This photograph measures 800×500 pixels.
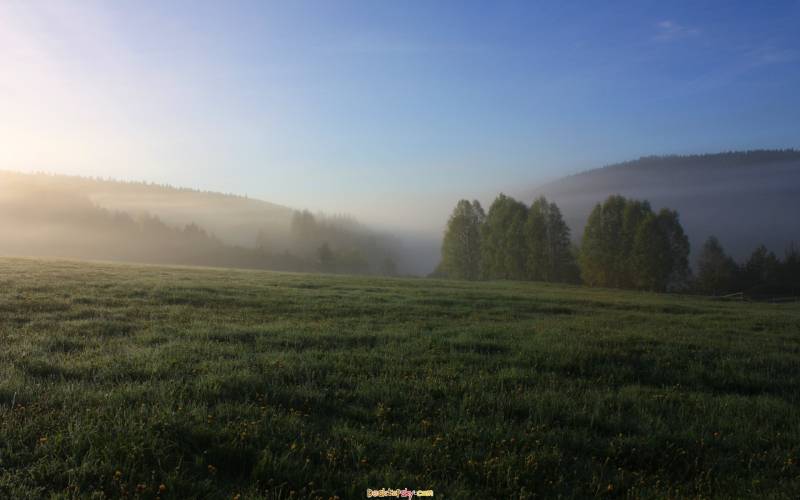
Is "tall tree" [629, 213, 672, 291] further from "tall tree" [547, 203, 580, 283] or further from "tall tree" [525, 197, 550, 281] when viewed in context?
"tall tree" [525, 197, 550, 281]

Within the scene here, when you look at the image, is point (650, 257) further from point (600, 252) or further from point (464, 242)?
point (464, 242)

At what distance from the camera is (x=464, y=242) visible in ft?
250

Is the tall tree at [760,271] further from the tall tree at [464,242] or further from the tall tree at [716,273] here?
the tall tree at [464,242]

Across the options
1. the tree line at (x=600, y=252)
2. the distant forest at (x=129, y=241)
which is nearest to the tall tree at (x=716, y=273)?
the tree line at (x=600, y=252)

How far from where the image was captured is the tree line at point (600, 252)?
61156mm

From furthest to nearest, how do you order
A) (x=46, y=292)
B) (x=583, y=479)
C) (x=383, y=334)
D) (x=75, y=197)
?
(x=75, y=197) → (x=46, y=292) → (x=383, y=334) → (x=583, y=479)

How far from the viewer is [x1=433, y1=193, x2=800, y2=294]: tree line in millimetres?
61156

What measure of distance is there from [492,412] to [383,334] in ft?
18.1

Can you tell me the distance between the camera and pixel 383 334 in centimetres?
1170

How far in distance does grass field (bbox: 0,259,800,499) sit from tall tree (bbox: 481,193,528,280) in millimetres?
57060

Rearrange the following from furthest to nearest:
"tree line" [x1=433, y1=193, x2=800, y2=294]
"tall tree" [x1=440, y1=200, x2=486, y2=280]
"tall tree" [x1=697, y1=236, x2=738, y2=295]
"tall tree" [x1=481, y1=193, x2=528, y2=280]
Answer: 1. "tall tree" [x1=440, y1=200, x2=486, y2=280]
2. "tall tree" [x1=697, y1=236, x2=738, y2=295]
3. "tall tree" [x1=481, y1=193, x2=528, y2=280]
4. "tree line" [x1=433, y1=193, x2=800, y2=294]

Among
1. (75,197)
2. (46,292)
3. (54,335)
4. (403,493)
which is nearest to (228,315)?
(54,335)

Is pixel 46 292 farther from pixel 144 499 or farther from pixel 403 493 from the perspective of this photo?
pixel 403 493

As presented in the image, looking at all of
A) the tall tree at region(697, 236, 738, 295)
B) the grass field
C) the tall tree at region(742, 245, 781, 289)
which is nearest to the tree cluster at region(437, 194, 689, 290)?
the tall tree at region(697, 236, 738, 295)
